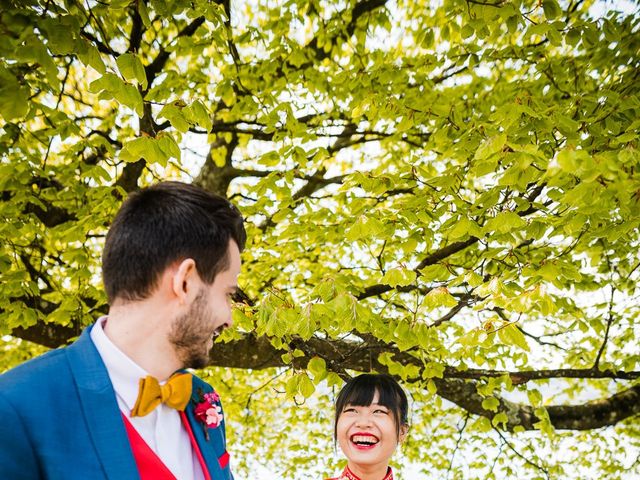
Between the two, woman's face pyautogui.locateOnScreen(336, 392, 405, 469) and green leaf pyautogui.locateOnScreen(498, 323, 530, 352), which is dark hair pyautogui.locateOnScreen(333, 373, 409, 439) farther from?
green leaf pyautogui.locateOnScreen(498, 323, 530, 352)

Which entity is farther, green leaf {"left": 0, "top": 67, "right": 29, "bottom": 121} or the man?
green leaf {"left": 0, "top": 67, "right": 29, "bottom": 121}

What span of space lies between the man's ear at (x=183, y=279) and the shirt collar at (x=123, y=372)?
0.23 metres

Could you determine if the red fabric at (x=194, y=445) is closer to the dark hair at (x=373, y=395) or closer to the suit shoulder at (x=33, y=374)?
the suit shoulder at (x=33, y=374)

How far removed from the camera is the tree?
9.36 ft

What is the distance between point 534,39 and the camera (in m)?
6.52

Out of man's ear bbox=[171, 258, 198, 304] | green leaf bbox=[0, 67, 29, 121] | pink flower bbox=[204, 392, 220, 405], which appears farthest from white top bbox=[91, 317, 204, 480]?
green leaf bbox=[0, 67, 29, 121]

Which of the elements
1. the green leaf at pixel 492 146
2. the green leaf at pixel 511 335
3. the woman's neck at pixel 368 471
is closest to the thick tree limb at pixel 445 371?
the woman's neck at pixel 368 471

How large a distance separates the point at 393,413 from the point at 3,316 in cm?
308

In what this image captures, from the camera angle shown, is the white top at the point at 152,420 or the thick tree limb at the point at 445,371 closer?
the white top at the point at 152,420

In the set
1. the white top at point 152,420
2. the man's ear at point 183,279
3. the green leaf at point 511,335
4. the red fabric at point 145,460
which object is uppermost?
the green leaf at point 511,335

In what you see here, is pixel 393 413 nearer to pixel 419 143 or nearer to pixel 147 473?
pixel 147 473

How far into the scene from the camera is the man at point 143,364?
4.87 ft

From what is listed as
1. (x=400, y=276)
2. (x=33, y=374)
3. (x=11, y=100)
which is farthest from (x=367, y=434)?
(x=11, y=100)

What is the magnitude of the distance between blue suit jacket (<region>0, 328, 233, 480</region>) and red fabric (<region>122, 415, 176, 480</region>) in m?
0.10
